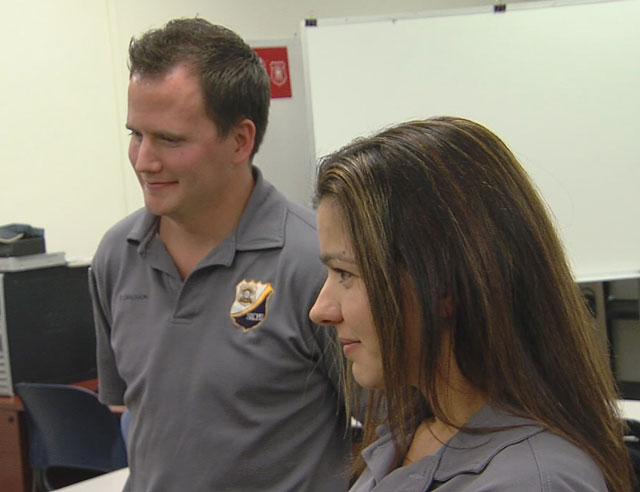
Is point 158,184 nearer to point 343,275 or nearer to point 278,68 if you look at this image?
point 343,275

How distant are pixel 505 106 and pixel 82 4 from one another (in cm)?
220

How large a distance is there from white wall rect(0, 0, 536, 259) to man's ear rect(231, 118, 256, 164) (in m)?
2.37

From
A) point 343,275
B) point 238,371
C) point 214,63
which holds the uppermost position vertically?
point 214,63

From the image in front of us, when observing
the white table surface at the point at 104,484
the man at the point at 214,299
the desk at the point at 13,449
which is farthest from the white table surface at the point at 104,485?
the desk at the point at 13,449

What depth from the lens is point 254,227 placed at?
144cm

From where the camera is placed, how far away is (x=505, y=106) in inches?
142

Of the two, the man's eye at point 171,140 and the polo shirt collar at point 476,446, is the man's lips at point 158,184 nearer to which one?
the man's eye at point 171,140

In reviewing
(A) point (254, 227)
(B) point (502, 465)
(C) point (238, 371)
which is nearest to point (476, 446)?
(B) point (502, 465)

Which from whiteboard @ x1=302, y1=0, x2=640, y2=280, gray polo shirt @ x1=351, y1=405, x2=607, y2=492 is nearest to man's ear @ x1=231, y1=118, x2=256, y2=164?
gray polo shirt @ x1=351, y1=405, x2=607, y2=492

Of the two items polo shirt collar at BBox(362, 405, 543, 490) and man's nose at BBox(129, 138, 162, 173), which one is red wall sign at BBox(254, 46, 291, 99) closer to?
man's nose at BBox(129, 138, 162, 173)

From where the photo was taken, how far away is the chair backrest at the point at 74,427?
2672 millimetres

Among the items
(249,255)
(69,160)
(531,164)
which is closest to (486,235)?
(249,255)

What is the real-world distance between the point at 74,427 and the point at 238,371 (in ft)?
5.30

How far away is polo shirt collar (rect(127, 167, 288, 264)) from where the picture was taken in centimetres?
142
